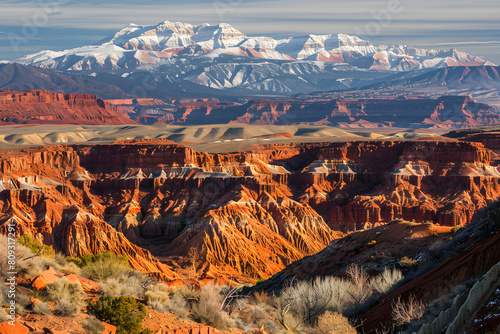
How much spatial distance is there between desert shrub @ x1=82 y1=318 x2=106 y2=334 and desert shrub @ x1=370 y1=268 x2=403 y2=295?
21579 millimetres

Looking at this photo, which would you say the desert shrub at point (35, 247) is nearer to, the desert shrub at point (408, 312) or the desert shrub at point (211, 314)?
the desert shrub at point (211, 314)

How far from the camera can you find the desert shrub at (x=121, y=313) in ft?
113

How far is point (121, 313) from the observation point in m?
35.0

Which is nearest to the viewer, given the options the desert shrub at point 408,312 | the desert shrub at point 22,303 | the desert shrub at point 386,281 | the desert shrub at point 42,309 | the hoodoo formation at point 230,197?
the desert shrub at point 22,303

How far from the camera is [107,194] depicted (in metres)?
143

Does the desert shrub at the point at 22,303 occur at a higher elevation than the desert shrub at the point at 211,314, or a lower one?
higher

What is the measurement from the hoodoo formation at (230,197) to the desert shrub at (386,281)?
4236 cm

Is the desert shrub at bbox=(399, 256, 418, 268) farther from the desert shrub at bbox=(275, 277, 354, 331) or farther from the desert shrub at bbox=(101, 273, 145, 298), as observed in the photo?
the desert shrub at bbox=(101, 273, 145, 298)

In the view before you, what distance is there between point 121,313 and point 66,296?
2.44m

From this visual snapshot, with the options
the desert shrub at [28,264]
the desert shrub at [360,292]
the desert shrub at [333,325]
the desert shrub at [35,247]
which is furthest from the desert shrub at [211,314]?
the desert shrub at [35,247]

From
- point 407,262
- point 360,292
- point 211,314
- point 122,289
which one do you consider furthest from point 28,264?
point 407,262

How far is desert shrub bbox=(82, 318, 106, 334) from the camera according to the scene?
32.9 m

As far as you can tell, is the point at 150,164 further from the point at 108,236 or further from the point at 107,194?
the point at 108,236

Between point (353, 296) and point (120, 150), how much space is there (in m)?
112
